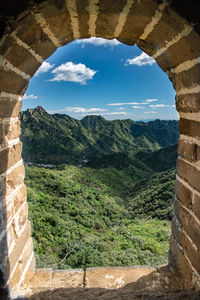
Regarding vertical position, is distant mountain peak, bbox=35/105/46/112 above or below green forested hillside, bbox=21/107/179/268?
above

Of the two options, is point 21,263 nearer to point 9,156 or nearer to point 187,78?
point 9,156

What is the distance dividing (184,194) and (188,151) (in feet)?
1.25

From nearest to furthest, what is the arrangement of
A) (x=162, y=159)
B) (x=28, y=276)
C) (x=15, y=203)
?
(x=15, y=203)
(x=28, y=276)
(x=162, y=159)

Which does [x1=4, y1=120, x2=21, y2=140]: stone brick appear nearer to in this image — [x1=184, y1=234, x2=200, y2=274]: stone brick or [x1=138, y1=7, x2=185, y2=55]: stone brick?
[x1=138, y1=7, x2=185, y2=55]: stone brick

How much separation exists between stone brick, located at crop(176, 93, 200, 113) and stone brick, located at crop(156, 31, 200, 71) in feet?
0.81

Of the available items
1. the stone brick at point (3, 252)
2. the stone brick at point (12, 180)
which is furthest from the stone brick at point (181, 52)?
the stone brick at point (3, 252)

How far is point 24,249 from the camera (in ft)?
6.75

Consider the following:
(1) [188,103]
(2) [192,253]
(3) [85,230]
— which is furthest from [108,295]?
(3) [85,230]

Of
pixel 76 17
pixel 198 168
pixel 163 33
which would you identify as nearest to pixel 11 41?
pixel 76 17

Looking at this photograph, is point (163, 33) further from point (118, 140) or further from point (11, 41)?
point (118, 140)

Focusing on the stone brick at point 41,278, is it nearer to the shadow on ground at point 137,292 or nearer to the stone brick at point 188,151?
the shadow on ground at point 137,292

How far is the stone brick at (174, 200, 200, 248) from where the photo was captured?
1.56 metres

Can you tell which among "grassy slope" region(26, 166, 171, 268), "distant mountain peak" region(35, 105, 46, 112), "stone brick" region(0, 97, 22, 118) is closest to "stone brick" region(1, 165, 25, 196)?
"stone brick" region(0, 97, 22, 118)

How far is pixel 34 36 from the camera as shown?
1415 mm
